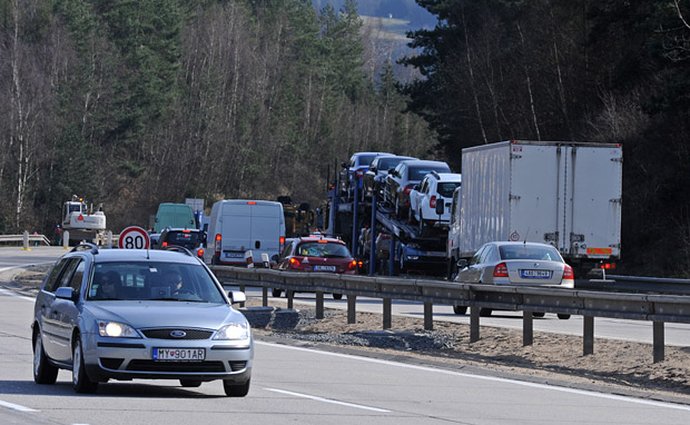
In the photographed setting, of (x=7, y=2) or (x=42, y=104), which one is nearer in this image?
(x=42, y=104)

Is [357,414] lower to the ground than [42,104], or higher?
lower

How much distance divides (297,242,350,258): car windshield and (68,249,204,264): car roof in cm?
2039

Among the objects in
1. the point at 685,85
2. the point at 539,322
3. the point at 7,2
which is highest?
the point at 7,2

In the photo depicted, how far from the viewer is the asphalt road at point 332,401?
1284 centimetres

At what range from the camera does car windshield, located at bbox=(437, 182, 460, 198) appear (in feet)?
142

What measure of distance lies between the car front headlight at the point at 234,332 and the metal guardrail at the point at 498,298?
6165 mm

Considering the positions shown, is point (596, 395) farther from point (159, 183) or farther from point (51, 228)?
point (159, 183)

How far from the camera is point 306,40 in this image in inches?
5507

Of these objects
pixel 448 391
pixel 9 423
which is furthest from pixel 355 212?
pixel 9 423

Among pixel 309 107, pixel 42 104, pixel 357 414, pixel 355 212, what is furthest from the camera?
pixel 309 107

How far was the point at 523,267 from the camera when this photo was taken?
27.6 metres

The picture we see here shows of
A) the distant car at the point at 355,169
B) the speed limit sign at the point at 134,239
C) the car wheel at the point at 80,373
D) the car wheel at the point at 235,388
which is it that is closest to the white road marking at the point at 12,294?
the speed limit sign at the point at 134,239

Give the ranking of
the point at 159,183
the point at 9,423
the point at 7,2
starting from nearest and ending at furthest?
the point at 9,423 < the point at 7,2 < the point at 159,183

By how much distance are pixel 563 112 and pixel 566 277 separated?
1437 inches
